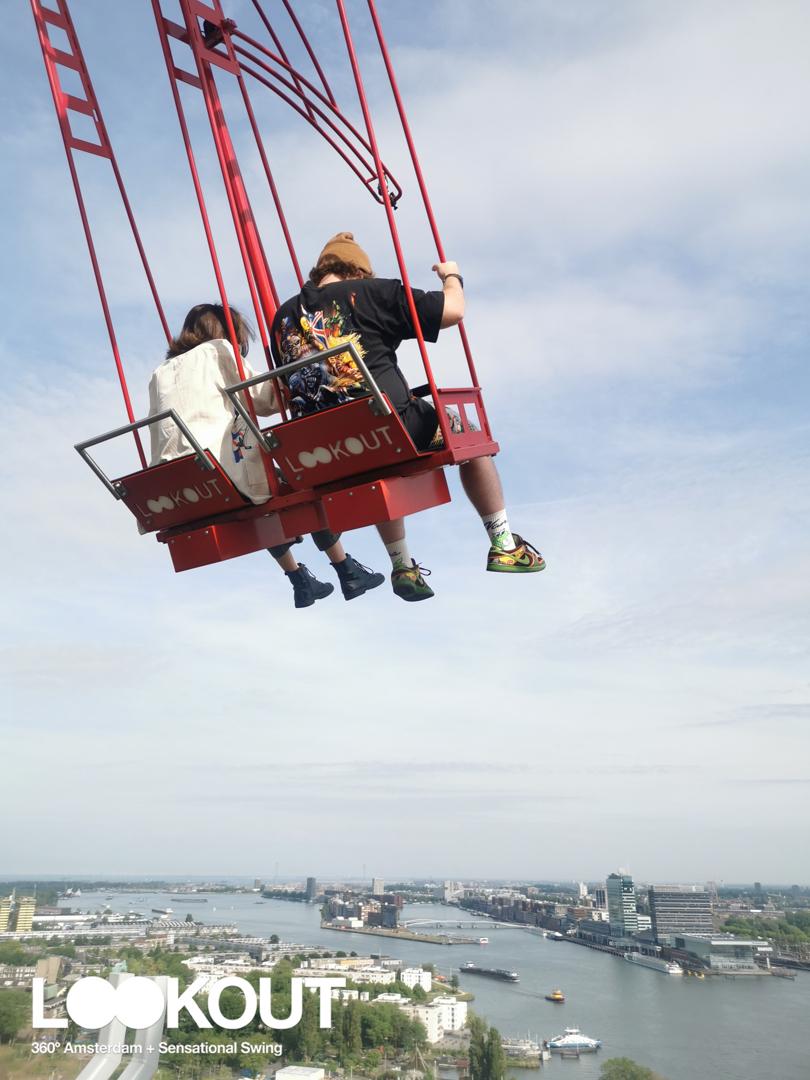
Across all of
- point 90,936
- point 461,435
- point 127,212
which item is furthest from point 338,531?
point 90,936

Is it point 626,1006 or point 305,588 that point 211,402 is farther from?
point 626,1006

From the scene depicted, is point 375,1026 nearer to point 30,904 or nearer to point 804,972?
point 30,904

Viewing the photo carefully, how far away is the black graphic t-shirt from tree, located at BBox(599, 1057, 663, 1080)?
116 ft

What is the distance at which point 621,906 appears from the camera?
213ft

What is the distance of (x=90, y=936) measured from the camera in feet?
153

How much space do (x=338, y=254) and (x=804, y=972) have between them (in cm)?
6450

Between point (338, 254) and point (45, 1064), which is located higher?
point (338, 254)

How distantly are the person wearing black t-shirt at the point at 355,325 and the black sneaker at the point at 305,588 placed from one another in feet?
4.28

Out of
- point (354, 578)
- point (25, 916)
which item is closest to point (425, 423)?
point (354, 578)

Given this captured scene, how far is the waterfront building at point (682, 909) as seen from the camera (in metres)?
64.0

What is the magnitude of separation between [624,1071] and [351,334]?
3613 centimetres

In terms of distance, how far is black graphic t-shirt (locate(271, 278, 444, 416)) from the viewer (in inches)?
119

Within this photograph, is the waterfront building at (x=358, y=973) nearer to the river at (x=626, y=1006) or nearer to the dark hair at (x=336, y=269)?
the river at (x=626, y=1006)

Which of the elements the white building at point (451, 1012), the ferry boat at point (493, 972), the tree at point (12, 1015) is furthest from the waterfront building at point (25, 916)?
the white building at point (451, 1012)
